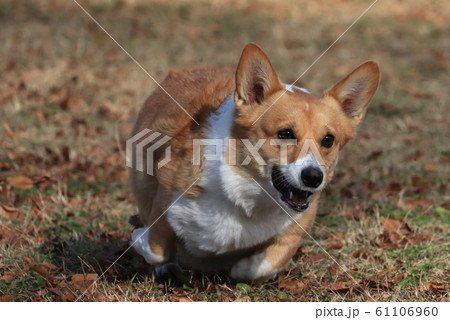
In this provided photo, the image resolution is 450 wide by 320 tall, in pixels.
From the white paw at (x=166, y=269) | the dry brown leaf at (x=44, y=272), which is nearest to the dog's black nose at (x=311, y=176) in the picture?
the white paw at (x=166, y=269)

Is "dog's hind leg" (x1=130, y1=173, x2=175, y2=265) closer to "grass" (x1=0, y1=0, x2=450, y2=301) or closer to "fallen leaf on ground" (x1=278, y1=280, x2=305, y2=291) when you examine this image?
"grass" (x1=0, y1=0, x2=450, y2=301)

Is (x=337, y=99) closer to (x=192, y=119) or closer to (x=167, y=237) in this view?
(x=192, y=119)

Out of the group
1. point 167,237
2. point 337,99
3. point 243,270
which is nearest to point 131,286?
point 167,237

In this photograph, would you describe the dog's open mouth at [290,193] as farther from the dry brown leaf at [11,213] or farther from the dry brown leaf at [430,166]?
the dry brown leaf at [430,166]

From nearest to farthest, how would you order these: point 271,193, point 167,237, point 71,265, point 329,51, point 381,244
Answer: point 271,193 < point 167,237 < point 71,265 < point 381,244 < point 329,51

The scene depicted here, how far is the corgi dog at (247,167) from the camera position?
3512mm

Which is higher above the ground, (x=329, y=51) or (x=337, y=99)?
(x=337, y=99)

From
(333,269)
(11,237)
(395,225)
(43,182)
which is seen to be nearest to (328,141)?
(333,269)

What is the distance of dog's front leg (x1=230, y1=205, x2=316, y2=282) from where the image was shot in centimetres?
383

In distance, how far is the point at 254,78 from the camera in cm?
369

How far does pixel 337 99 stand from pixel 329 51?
25.4ft

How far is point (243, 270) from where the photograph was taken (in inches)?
153

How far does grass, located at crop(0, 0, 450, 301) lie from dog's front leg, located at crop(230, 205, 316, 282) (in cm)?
11

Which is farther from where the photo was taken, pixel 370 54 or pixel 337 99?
pixel 370 54
